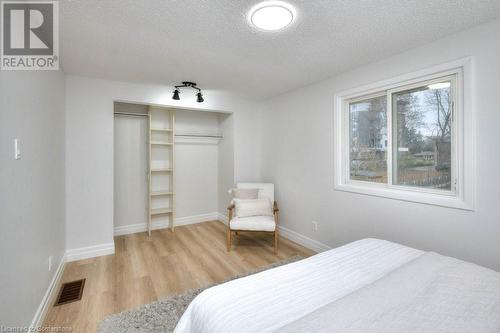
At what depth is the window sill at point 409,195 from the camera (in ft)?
6.30

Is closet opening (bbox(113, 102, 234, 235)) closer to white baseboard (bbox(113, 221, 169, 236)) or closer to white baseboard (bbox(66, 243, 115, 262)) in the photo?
white baseboard (bbox(113, 221, 169, 236))

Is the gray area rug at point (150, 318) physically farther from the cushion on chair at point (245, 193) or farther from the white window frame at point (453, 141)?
the white window frame at point (453, 141)

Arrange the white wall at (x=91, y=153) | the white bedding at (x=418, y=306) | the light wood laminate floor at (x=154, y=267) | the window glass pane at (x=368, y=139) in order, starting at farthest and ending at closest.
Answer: the white wall at (x=91, y=153), the window glass pane at (x=368, y=139), the light wood laminate floor at (x=154, y=267), the white bedding at (x=418, y=306)

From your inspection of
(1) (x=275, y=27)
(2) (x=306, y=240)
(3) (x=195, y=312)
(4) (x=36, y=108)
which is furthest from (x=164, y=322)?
(1) (x=275, y=27)

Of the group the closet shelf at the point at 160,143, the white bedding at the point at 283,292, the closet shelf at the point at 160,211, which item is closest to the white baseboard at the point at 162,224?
the closet shelf at the point at 160,211

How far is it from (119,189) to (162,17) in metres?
3.05

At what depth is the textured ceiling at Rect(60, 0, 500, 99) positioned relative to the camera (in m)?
1.59

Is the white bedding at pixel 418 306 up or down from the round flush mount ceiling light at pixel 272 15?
down

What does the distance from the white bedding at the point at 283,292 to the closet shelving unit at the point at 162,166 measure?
3.03 metres

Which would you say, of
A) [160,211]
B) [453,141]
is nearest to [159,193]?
[160,211]

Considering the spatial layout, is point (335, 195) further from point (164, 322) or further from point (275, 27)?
point (164, 322)

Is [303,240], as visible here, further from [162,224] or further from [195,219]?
[162,224]

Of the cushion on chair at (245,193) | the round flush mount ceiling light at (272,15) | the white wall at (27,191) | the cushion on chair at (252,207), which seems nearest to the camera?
the white wall at (27,191)

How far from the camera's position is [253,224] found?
10.3 feet
